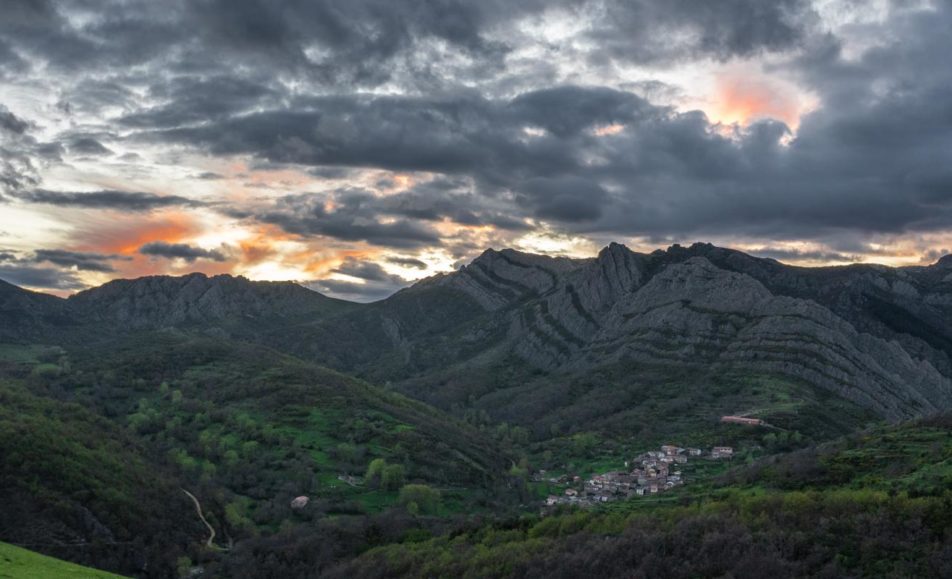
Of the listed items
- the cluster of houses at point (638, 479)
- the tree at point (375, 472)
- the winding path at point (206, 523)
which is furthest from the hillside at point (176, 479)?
Result: the cluster of houses at point (638, 479)

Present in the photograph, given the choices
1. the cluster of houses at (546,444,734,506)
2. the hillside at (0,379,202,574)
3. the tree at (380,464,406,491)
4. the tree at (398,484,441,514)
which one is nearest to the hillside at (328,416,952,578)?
the hillside at (0,379,202,574)

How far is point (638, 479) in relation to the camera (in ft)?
518

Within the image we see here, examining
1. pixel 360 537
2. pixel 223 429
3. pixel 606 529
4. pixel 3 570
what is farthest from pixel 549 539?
pixel 223 429

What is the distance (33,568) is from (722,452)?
167 m

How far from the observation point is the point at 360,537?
8462 centimetres

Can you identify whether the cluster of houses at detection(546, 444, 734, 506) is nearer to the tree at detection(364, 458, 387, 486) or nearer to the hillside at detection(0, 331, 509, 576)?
the hillside at detection(0, 331, 509, 576)

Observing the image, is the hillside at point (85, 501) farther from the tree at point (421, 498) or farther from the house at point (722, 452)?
the house at point (722, 452)

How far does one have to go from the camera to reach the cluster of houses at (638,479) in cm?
14262

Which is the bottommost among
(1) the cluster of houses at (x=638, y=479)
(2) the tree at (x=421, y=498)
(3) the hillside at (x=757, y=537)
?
(2) the tree at (x=421, y=498)

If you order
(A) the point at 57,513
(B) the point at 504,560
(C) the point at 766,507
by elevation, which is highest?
(C) the point at 766,507

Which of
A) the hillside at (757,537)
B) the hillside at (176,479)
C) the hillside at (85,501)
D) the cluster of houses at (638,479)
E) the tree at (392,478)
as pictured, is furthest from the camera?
the tree at (392,478)

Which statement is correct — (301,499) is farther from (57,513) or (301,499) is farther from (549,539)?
(549,539)

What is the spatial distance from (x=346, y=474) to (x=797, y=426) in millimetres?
132996

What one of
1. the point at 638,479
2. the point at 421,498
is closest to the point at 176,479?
the point at 421,498
